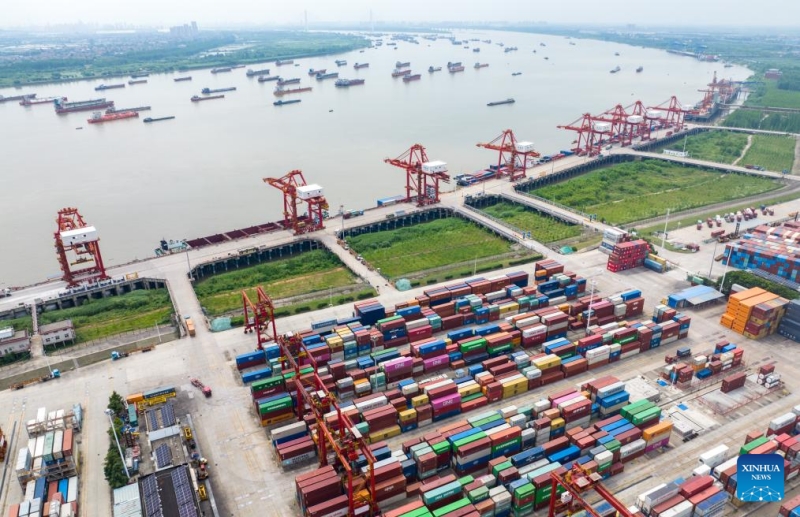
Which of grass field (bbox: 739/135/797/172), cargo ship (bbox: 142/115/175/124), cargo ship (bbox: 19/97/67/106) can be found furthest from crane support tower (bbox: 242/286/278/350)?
cargo ship (bbox: 19/97/67/106)

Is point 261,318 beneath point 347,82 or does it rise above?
beneath

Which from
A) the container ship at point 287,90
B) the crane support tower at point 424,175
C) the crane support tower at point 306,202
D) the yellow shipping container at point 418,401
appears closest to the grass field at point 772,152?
the crane support tower at point 424,175

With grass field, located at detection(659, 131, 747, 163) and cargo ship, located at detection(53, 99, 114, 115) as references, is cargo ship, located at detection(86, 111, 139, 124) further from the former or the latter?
grass field, located at detection(659, 131, 747, 163)

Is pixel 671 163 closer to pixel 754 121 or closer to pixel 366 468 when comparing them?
pixel 754 121

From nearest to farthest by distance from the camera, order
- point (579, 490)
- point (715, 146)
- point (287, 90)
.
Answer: point (579, 490), point (715, 146), point (287, 90)

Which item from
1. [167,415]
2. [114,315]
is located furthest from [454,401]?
[114,315]

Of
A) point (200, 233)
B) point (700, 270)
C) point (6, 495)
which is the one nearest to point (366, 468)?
point (6, 495)

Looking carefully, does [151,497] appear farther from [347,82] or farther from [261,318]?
[347,82]
